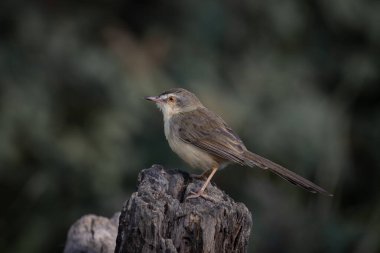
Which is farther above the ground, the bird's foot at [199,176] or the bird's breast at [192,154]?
the bird's breast at [192,154]

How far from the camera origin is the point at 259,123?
38.7 feet

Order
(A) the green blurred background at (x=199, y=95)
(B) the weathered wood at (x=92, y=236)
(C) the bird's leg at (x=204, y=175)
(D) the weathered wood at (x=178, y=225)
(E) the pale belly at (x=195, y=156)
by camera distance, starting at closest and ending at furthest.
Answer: (D) the weathered wood at (x=178, y=225) → (B) the weathered wood at (x=92, y=236) → (C) the bird's leg at (x=204, y=175) → (E) the pale belly at (x=195, y=156) → (A) the green blurred background at (x=199, y=95)

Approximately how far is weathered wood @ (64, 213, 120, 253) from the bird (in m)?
0.86

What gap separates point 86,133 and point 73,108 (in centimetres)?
35

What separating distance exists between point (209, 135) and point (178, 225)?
2063 millimetres

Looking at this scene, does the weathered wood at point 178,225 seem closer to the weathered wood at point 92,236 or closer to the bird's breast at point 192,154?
the weathered wood at point 92,236

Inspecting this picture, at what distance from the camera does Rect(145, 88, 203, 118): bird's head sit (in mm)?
7406

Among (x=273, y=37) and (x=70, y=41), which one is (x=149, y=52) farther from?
(x=273, y=37)

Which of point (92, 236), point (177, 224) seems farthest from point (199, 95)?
point (177, 224)

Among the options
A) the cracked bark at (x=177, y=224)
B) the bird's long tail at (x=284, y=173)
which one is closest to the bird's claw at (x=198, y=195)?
the cracked bark at (x=177, y=224)

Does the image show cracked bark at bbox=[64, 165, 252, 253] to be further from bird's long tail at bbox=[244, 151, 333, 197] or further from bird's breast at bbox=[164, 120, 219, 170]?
bird's breast at bbox=[164, 120, 219, 170]

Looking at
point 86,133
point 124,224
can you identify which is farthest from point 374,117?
point 124,224

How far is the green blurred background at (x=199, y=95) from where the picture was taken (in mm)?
10859

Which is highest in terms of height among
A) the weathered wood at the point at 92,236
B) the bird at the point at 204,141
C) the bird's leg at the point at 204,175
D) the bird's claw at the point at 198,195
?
the bird at the point at 204,141
